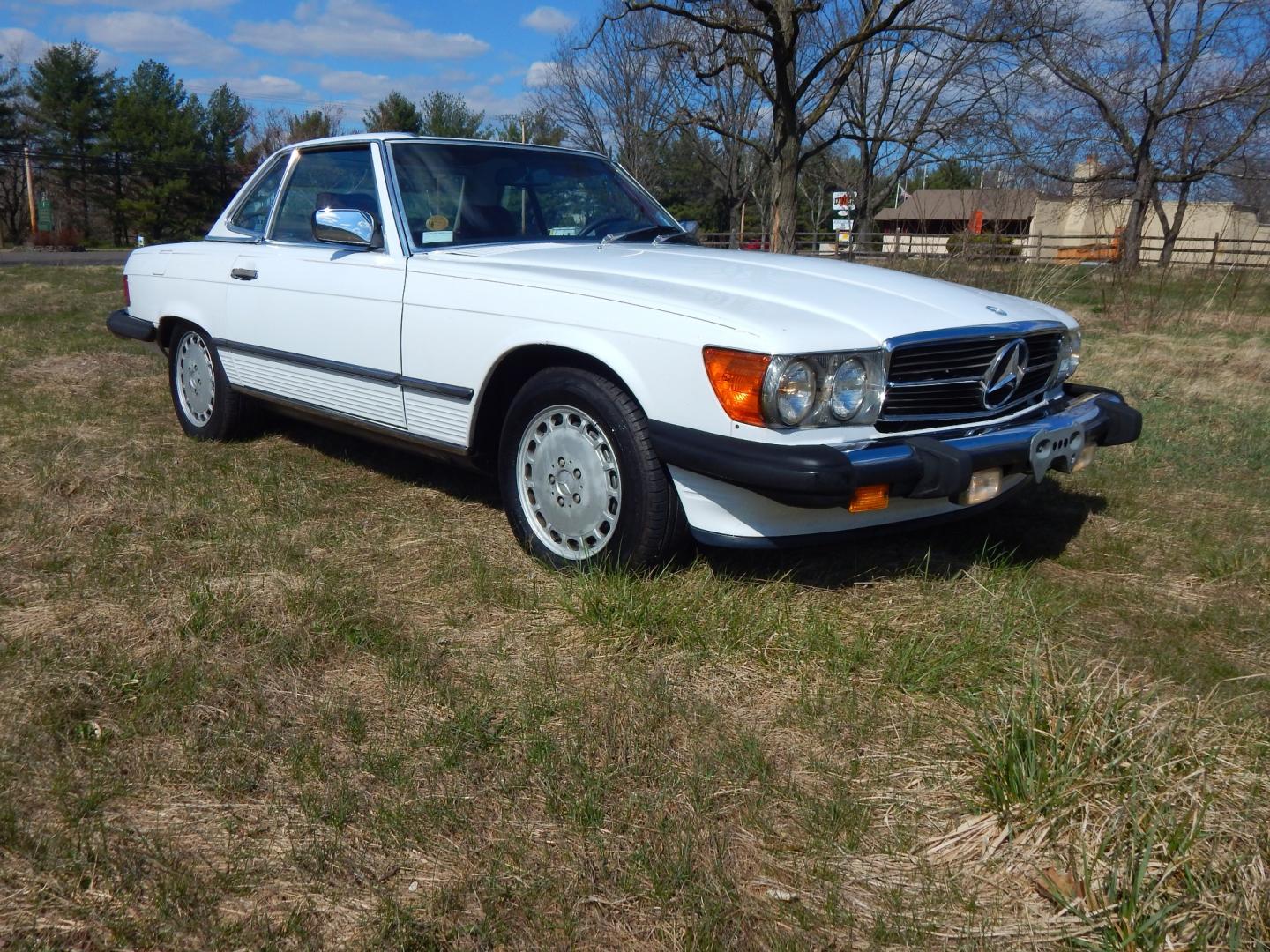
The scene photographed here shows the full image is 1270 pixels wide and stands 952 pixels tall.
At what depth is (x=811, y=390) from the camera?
9.57 feet

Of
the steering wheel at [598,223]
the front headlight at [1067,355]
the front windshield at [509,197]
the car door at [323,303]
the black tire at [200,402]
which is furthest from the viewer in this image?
the black tire at [200,402]

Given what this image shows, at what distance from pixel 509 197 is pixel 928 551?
2.30 metres

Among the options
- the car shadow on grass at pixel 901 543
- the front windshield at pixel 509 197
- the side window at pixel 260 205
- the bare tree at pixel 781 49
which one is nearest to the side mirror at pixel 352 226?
the front windshield at pixel 509 197

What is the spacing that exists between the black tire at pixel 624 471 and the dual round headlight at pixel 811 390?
46cm

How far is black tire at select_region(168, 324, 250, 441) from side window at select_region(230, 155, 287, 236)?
0.60m

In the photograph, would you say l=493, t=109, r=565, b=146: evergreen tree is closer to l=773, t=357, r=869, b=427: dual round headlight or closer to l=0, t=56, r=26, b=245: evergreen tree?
l=0, t=56, r=26, b=245: evergreen tree

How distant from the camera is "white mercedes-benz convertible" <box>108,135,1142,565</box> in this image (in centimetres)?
293

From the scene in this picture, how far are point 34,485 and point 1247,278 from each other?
1274cm

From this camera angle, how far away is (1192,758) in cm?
218

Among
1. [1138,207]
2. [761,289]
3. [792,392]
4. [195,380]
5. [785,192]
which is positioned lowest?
[195,380]

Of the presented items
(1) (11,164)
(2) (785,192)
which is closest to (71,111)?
(1) (11,164)

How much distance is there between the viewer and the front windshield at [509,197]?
4.22 meters

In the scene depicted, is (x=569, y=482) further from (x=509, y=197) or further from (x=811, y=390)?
(x=509, y=197)

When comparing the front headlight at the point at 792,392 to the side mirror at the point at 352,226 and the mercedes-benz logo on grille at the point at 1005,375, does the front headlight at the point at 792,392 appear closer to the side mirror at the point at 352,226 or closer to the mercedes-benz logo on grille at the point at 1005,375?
the mercedes-benz logo on grille at the point at 1005,375
